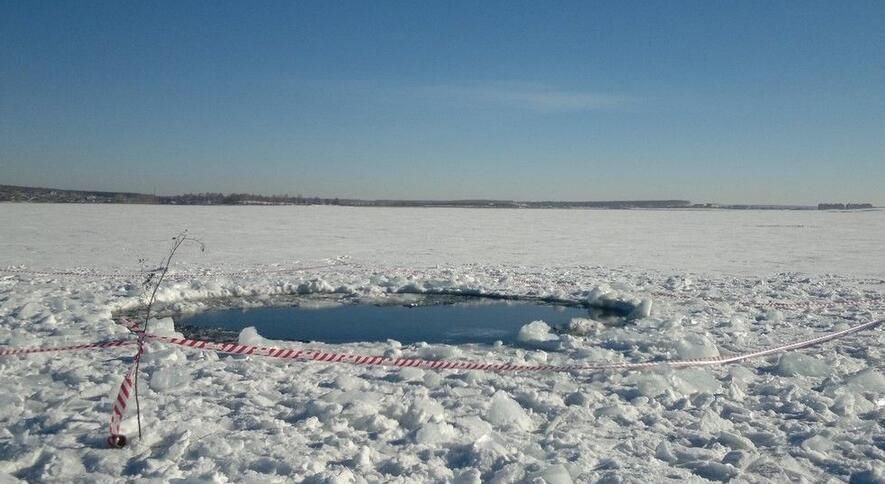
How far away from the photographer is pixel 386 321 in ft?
32.0

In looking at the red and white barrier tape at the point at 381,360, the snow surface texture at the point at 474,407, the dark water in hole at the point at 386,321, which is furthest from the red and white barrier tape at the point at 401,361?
the dark water in hole at the point at 386,321

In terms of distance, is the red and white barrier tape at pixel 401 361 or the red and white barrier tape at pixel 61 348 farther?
the red and white barrier tape at pixel 61 348

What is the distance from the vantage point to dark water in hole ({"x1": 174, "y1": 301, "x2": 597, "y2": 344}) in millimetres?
8648

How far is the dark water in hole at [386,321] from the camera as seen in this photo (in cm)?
865

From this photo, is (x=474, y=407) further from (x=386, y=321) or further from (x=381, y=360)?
(x=386, y=321)

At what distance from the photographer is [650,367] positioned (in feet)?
20.8

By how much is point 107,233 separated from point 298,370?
21.4 meters

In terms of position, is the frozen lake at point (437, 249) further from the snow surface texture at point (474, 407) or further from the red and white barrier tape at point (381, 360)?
the red and white barrier tape at point (381, 360)

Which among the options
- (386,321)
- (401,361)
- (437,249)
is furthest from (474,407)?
(437,249)

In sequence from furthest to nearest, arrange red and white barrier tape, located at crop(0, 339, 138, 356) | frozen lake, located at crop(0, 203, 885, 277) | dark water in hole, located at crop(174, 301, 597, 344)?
frozen lake, located at crop(0, 203, 885, 277) → dark water in hole, located at crop(174, 301, 597, 344) → red and white barrier tape, located at crop(0, 339, 138, 356)

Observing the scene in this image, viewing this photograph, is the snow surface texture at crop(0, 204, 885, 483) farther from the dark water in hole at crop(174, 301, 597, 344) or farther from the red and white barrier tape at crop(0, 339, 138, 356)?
the dark water in hole at crop(174, 301, 597, 344)

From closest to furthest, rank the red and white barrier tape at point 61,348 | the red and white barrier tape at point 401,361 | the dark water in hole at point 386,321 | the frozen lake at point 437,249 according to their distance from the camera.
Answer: the red and white barrier tape at point 401,361
the red and white barrier tape at point 61,348
the dark water in hole at point 386,321
the frozen lake at point 437,249

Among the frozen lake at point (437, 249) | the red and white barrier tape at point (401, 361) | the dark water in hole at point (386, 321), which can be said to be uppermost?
the red and white barrier tape at point (401, 361)

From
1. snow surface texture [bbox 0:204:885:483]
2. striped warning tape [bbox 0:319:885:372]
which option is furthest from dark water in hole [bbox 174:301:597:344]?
striped warning tape [bbox 0:319:885:372]
